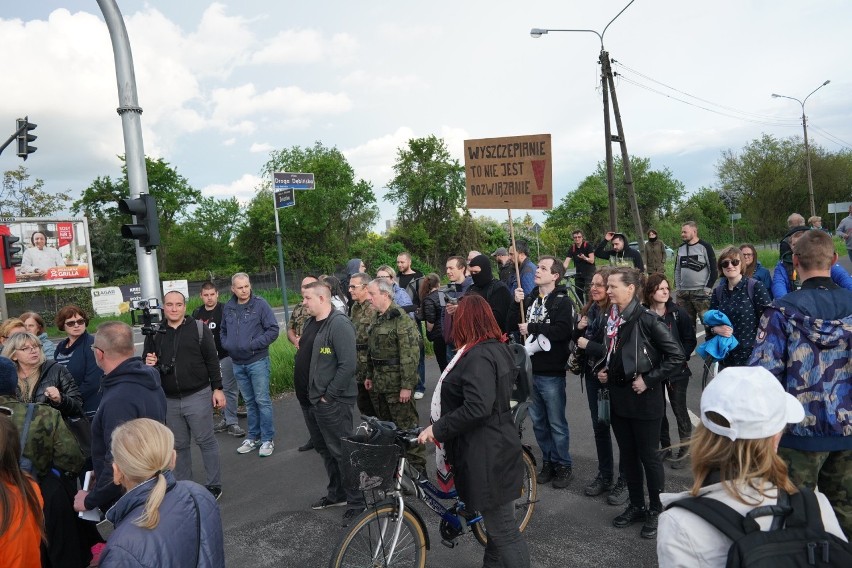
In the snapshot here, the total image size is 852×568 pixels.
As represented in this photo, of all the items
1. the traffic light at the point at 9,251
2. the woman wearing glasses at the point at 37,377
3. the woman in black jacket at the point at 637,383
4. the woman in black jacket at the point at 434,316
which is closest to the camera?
the woman in black jacket at the point at 637,383

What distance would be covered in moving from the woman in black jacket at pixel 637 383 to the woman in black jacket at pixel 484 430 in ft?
3.87

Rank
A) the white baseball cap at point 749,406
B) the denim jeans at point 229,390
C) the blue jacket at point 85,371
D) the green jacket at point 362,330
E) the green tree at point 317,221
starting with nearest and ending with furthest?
the white baseball cap at point 749,406 → the blue jacket at point 85,371 → the green jacket at point 362,330 → the denim jeans at point 229,390 → the green tree at point 317,221

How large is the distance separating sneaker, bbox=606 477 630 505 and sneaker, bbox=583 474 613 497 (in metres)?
0.05

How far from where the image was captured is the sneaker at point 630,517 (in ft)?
14.6

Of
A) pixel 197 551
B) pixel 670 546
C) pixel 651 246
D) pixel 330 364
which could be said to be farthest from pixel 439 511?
pixel 651 246

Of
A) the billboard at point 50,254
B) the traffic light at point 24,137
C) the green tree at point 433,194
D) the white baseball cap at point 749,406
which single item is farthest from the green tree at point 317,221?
the white baseball cap at point 749,406

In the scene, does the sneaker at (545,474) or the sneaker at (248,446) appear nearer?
the sneaker at (545,474)

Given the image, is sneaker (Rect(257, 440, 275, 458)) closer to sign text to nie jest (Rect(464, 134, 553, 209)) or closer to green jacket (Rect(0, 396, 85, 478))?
green jacket (Rect(0, 396, 85, 478))

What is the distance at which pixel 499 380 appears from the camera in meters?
3.42

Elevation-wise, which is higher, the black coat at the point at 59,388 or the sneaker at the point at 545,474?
the black coat at the point at 59,388

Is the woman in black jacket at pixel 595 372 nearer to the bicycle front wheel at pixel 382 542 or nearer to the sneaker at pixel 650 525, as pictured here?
the sneaker at pixel 650 525

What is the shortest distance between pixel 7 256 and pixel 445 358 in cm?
1292

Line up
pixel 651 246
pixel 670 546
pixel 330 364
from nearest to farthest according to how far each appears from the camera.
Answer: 1. pixel 670 546
2. pixel 330 364
3. pixel 651 246

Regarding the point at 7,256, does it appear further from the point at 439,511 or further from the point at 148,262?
the point at 439,511
